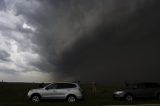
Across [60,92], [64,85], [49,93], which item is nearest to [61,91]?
[60,92]

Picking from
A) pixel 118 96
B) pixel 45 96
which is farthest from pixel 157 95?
pixel 45 96

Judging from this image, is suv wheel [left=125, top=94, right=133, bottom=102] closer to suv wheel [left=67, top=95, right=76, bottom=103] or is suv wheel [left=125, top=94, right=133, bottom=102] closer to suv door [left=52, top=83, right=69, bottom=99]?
suv wheel [left=67, top=95, right=76, bottom=103]

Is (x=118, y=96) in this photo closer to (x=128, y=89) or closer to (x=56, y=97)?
(x=128, y=89)

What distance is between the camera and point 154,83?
133 feet

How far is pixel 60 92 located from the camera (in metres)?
36.0

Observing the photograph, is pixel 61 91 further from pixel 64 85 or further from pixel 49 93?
pixel 49 93

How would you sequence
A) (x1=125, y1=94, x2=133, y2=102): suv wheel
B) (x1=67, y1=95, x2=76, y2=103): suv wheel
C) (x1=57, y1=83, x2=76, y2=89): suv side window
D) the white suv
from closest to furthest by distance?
the white suv → (x1=67, y1=95, x2=76, y2=103): suv wheel → (x1=57, y1=83, x2=76, y2=89): suv side window → (x1=125, y1=94, x2=133, y2=102): suv wheel

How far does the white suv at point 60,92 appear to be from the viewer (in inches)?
1412

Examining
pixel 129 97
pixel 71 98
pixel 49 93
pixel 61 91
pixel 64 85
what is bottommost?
pixel 71 98

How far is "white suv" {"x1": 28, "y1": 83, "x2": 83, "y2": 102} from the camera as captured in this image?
35.9 metres

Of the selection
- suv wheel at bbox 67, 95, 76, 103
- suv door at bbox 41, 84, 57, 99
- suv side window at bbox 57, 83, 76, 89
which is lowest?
suv wheel at bbox 67, 95, 76, 103

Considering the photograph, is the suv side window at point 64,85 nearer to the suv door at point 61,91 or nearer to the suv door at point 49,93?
the suv door at point 61,91

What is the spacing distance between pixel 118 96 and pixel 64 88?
7.18 meters

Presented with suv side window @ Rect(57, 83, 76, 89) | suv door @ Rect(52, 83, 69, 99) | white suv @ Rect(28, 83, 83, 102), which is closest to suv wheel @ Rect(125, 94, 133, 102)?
white suv @ Rect(28, 83, 83, 102)
